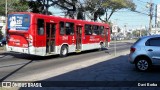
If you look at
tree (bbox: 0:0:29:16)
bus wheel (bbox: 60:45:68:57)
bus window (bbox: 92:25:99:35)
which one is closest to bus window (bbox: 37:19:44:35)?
bus wheel (bbox: 60:45:68:57)

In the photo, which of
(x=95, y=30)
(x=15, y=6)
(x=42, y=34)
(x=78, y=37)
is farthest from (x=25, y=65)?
(x=15, y=6)

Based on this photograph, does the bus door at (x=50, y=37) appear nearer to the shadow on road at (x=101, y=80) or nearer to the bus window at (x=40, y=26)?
the bus window at (x=40, y=26)

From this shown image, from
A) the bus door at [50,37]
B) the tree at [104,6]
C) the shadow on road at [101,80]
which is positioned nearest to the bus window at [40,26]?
the bus door at [50,37]

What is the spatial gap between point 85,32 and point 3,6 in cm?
2639

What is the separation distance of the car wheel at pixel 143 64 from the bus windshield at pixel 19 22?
789 centimetres

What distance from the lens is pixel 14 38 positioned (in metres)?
20.7

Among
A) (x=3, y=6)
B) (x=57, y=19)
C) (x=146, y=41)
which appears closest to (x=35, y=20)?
(x=57, y=19)

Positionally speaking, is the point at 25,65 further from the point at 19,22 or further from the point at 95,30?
the point at 95,30

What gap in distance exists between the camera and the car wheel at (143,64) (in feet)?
48.6

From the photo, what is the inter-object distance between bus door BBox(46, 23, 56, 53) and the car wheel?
8015mm

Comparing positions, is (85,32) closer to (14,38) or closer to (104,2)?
(14,38)

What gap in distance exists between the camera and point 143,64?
49.0 ft

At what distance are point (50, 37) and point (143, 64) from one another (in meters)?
8.42

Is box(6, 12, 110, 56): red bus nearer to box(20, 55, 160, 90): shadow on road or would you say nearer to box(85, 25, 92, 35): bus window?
box(85, 25, 92, 35): bus window
